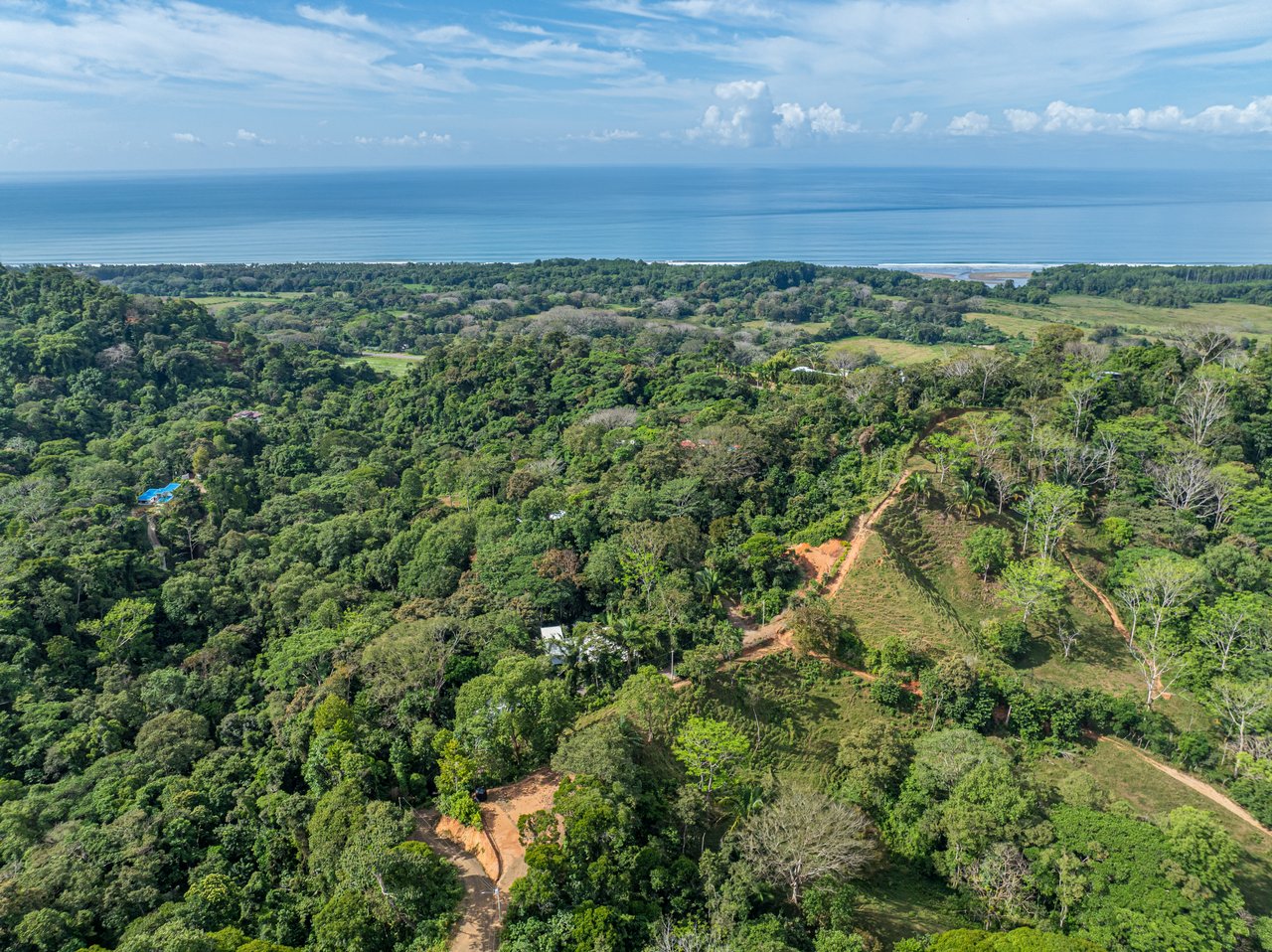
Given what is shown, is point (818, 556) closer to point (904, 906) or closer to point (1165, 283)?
point (904, 906)

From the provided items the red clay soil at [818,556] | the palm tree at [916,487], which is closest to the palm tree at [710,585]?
the red clay soil at [818,556]

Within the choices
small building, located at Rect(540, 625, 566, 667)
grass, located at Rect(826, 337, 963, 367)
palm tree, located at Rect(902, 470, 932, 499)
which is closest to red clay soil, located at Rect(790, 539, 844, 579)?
palm tree, located at Rect(902, 470, 932, 499)

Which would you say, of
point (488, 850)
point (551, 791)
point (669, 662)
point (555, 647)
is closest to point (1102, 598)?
point (669, 662)

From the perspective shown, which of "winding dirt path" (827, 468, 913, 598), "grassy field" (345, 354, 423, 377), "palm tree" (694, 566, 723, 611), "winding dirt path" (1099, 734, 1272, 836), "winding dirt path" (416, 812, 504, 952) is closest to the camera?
"winding dirt path" (416, 812, 504, 952)

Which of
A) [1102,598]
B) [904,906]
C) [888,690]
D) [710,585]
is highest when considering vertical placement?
[710,585]

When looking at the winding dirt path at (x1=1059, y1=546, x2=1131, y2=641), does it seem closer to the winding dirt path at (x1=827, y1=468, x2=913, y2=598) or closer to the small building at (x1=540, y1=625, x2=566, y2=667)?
the winding dirt path at (x1=827, y1=468, x2=913, y2=598)

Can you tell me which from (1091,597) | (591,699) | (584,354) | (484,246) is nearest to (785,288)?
(584,354)

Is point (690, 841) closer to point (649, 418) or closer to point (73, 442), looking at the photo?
point (649, 418)
